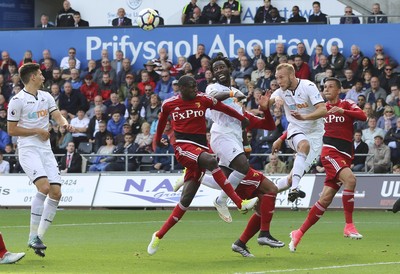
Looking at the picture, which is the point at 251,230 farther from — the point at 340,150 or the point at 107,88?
the point at 107,88

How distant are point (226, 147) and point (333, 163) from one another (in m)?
1.62

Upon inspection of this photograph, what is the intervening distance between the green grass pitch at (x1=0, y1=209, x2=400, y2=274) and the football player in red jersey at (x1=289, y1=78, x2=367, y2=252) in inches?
26.2

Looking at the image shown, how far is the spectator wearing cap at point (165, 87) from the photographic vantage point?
30.1m

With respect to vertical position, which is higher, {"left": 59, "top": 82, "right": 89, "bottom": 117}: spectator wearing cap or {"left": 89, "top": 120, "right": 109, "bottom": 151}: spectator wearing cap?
{"left": 59, "top": 82, "right": 89, "bottom": 117}: spectator wearing cap

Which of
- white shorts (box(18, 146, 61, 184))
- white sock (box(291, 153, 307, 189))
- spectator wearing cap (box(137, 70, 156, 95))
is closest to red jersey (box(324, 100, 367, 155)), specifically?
white sock (box(291, 153, 307, 189))

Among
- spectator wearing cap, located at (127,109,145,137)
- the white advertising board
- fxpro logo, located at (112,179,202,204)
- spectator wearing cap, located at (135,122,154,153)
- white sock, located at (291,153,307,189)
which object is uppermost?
white sock, located at (291,153,307,189)

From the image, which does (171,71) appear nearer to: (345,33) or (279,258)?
(345,33)

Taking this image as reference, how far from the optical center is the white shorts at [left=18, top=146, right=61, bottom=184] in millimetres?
15133

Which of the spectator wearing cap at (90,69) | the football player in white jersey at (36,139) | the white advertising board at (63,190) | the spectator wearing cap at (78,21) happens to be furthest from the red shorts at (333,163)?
the spectator wearing cap at (78,21)

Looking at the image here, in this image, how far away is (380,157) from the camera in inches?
1039

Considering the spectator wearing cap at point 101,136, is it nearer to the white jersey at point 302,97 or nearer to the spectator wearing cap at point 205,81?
the spectator wearing cap at point 205,81

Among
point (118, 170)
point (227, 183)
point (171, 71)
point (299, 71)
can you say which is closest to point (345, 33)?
point (299, 71)

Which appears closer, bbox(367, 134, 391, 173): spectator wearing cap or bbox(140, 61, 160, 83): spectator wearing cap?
bbox(367, 134, 391, 173): spectator wearing cap

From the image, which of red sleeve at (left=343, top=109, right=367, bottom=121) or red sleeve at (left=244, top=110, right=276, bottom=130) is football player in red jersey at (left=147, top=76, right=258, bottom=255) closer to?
red sleeve at (left=244, top=110, right=276, bottom=130)
